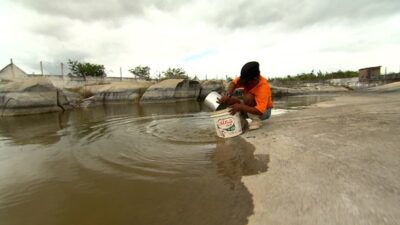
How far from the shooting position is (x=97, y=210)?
2098 millimetres

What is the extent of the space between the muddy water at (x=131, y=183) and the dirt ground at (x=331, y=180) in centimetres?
20

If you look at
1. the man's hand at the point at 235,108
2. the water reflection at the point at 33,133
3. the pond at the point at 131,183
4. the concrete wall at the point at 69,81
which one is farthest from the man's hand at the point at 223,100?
the concrete wall at the point at 69,81

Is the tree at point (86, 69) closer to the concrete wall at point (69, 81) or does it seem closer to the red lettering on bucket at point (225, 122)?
the concrete wall at point (69, 81)

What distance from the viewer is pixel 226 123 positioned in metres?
4.36

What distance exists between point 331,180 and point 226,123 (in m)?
2.35

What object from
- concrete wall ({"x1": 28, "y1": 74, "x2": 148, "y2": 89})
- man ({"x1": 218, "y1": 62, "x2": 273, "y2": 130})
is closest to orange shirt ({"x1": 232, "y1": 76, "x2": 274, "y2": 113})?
man ({"x1": 218, "y1": 62, "x2": 273, "y2": 130})

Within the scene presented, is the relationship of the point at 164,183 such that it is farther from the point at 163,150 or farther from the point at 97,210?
the point at 163,150

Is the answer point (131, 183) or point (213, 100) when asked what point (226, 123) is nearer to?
point (213, 100)

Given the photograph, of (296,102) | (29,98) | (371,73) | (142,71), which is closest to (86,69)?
(142,71)

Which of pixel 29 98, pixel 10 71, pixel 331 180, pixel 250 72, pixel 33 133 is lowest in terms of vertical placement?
pixel 33 133

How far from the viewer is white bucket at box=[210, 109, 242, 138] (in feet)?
14.1

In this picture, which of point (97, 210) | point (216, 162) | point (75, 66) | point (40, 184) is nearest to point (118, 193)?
point (97, 210)

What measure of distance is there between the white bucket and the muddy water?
0.65 feet

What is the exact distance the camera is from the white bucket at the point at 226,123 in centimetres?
429
